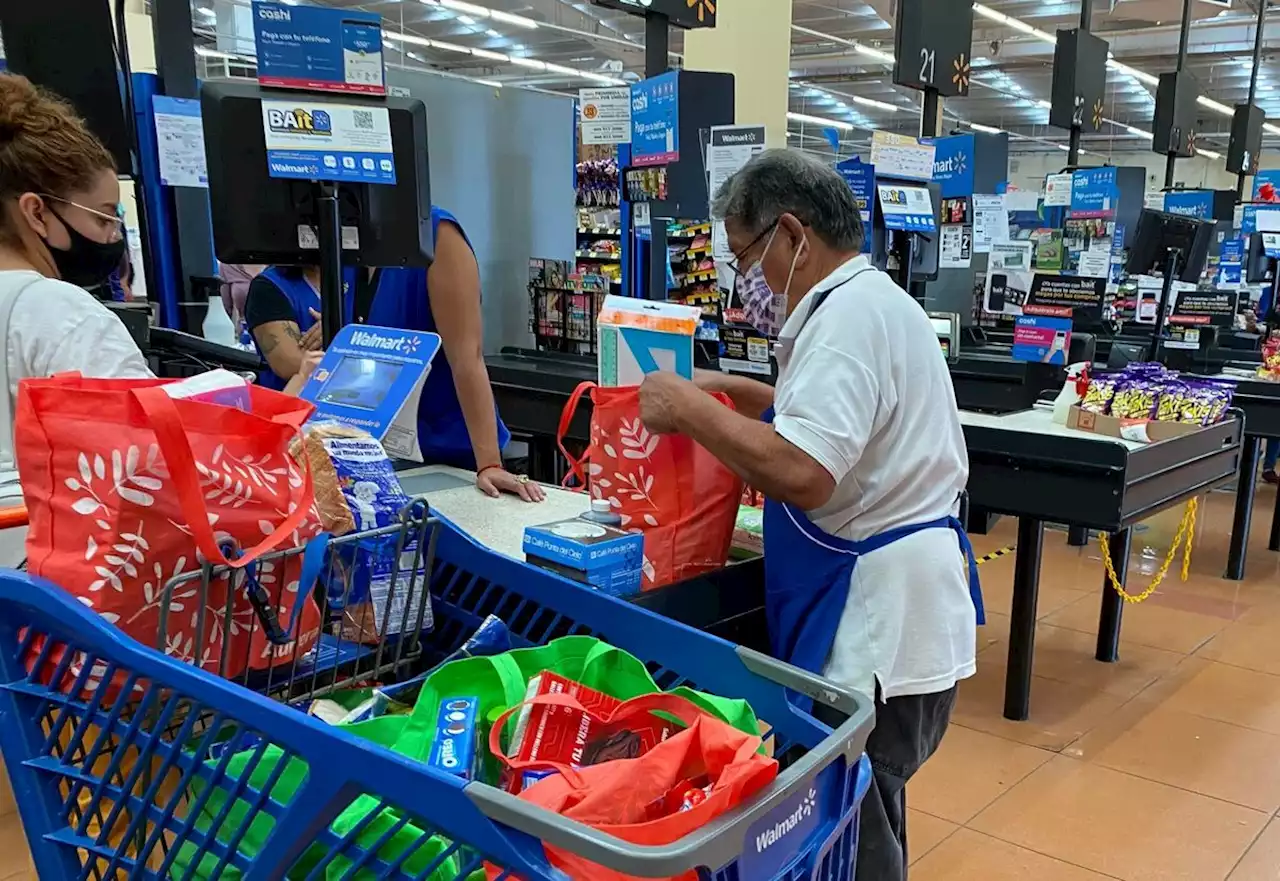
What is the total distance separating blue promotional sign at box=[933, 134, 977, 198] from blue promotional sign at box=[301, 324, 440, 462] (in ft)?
18.3

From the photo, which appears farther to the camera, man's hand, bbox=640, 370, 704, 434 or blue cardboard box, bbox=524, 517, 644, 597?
man's hand, bbox=640, 370, 704, 434

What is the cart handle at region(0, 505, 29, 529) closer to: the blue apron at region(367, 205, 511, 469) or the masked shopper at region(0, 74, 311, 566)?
the masked shopper at region(0, 74, 311, 566)

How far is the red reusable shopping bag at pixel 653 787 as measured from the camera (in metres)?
0.81

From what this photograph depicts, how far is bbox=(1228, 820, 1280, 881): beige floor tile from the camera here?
2752mm

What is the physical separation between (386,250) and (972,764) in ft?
8.20

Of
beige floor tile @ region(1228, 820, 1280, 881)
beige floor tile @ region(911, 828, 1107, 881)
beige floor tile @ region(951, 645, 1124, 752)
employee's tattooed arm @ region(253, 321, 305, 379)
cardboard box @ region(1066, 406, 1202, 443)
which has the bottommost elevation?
beige floor tile @ region(951, 645, 1124, 752)

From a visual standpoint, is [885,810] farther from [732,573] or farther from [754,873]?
[754,873]

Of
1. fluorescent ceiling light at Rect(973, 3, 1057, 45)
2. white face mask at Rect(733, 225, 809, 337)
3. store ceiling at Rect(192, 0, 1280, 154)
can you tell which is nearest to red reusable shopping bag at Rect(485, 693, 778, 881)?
white face mask at Rect(733, 225, 809, 337)

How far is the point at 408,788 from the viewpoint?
81 cm

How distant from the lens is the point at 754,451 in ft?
5.21

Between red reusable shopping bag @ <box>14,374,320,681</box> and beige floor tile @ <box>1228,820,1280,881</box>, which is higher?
red reusable shopping bag @ <box>14,374,320,681</box>

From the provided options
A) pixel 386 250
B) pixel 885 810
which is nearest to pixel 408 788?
pixel 885 810

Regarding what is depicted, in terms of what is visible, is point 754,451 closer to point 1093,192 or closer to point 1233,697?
point 1233,697

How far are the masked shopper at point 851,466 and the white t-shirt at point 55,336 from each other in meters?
0.86
